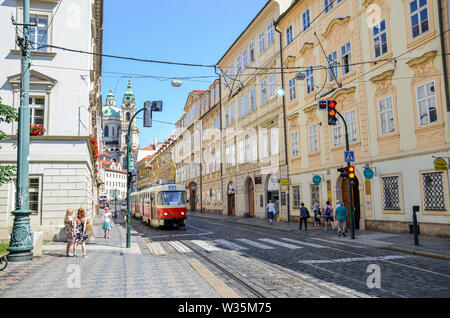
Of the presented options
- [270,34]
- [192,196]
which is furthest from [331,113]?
[192,196]

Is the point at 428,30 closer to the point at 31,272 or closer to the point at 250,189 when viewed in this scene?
the point at 31,272

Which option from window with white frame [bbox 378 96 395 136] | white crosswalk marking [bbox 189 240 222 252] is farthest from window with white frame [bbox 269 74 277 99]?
white crosswalk marking [bbox 189 240 222 252]

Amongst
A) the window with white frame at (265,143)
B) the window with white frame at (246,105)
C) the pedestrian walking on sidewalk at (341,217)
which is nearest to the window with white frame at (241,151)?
the window with white frame at (246,105)

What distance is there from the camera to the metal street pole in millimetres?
10781

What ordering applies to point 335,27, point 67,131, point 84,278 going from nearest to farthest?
1. point 84,278
2. point 67,131
3. point 335,27

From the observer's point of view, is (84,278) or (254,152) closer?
(84,278)

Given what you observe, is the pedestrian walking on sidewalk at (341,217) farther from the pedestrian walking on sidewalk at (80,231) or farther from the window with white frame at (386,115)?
the pedestrian walking on sidewalk at (80,231)

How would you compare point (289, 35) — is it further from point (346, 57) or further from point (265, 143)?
point (265, 143)

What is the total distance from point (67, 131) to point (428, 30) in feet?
54.7

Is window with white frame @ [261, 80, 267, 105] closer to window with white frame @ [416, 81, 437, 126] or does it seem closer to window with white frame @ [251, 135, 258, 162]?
window with white frame @ [251, 135, 258, 162]

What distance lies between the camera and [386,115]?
60.6 feet

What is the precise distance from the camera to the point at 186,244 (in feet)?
53.7
